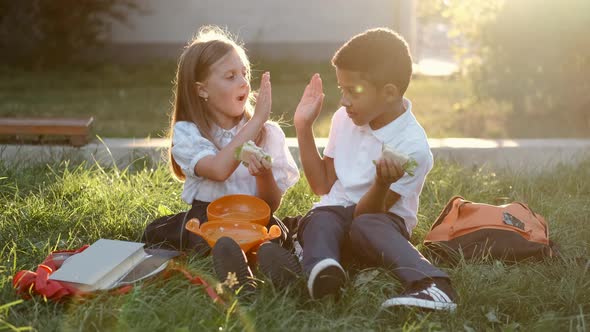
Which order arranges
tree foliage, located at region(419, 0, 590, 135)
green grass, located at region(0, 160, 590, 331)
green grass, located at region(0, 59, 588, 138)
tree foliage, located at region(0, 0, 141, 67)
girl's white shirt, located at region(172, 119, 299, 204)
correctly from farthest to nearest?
tree foliage, located at region(0, 0, 141, 67), green grass, located at region(0, 59, 588, 138), tree foliage, located at region(419, 0, 590, 135), girl's white shirt, located at region(172, 119, 299, 204), green grass, located at region(0, 160, 590, 331)

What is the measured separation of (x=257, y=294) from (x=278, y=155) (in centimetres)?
96

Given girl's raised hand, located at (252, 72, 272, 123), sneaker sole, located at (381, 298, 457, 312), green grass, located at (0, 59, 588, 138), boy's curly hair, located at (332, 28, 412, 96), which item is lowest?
green grass, located at (0, 59, 588, 138)

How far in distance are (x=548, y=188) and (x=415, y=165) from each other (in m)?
2.12

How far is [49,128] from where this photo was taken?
5613 mm

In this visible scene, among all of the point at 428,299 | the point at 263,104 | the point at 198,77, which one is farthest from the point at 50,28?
the point at 428,299

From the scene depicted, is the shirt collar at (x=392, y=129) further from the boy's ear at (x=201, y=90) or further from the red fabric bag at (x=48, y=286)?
the red fabric bag at (x=48, y=286)

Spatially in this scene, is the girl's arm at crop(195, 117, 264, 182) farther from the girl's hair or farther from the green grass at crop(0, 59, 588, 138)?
the green grass at crop(0, 59, 588, 138)

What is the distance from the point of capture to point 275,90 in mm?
9719

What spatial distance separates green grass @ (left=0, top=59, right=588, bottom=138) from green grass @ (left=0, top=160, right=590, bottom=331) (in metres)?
1.07

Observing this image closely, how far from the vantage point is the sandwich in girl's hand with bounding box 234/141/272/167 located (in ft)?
10.9

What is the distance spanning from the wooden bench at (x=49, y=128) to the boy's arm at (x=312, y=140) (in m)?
2.33

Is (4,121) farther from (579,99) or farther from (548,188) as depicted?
(579,99)

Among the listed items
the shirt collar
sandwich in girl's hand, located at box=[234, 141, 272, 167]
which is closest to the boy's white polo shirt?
the shirt collar

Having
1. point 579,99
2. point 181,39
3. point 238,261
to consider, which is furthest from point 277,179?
point 181,39
